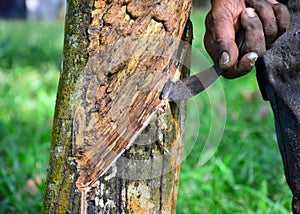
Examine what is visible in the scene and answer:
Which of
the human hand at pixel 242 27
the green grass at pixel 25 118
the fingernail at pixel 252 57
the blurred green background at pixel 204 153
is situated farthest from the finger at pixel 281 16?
the green grass at pixel 25 118

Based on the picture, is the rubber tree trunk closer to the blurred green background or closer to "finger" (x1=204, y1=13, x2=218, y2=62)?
"finger" (x1=204, y1=13, x2=218, y2=62)

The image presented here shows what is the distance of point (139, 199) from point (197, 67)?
401 millimetres

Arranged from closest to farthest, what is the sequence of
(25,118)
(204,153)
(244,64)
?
(244,64), (204,153), (25,118)

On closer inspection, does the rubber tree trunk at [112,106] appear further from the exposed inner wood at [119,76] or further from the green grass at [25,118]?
the green grass at [25,118]

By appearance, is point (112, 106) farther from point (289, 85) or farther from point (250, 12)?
point (289, 85)

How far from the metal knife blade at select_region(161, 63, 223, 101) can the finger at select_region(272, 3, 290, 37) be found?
21 cm

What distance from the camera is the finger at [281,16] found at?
1449 mm

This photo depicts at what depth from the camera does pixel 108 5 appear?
1.27 metres

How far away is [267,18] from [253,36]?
0.23 feet

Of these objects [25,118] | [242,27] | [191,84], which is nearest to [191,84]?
[191,84]

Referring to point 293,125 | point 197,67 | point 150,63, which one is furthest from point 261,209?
point 150,63

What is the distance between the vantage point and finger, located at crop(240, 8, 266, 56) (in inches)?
55.4

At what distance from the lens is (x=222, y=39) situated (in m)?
1.41

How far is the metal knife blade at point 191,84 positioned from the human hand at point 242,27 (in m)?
0.03
